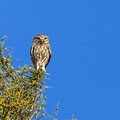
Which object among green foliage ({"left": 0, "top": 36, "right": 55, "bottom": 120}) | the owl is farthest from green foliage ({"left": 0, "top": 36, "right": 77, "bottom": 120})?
the owl

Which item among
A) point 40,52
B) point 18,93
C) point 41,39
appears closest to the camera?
point 18,93

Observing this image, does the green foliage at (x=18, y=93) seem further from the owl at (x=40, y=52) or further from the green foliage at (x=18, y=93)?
the owl at (x=40, y=52)

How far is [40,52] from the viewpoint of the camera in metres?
12.5

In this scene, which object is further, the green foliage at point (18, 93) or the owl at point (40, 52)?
the owl at point (40, 52)

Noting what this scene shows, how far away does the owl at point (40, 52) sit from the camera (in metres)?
12.1

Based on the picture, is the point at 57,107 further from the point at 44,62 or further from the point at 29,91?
the point at 44,62

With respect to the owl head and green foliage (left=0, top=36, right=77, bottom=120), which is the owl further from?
green foliage (left=0, top=36, right=77, bottom=120)

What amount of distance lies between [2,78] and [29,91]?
64 cm

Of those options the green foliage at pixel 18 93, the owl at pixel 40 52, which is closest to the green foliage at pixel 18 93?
the green foliage at pixel 18 93

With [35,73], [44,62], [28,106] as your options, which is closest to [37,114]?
[28,106]

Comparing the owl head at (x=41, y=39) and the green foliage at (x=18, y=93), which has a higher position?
the owl head at (x=41, y=39)

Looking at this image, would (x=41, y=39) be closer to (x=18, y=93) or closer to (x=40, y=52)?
(x=40, y=52)

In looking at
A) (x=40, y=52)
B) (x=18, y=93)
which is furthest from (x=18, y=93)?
(x=40, y=52)

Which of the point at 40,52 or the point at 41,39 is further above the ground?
the point at 41,39
